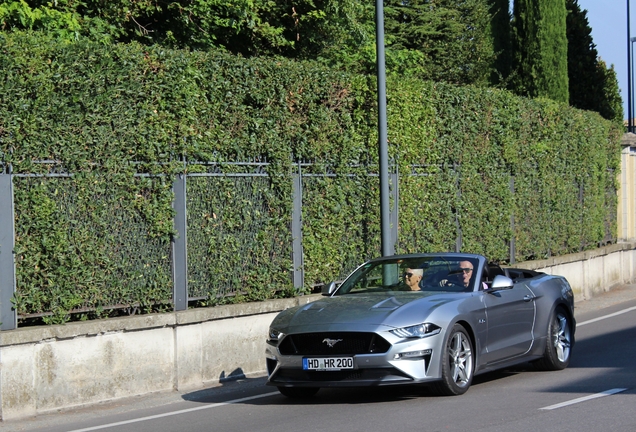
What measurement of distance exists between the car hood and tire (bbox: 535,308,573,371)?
1.87 meters

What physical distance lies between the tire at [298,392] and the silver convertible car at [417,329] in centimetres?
1

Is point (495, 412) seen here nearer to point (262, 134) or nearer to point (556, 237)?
point (262, 134)

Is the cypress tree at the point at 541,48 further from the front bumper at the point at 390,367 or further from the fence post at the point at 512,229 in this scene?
the front bumper at the point at 390,367

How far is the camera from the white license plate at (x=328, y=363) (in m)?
9.83

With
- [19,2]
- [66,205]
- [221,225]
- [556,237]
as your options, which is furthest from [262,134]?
[556,237]

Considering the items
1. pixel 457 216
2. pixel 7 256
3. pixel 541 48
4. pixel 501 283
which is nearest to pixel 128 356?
pixel 7 256

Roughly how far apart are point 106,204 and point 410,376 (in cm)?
444

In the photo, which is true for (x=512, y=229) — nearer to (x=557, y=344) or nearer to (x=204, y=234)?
(x=557, y=344)

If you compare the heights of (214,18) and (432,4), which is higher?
(432,4)

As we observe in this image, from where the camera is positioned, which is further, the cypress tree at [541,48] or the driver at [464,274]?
the cypress tree at [541,48]

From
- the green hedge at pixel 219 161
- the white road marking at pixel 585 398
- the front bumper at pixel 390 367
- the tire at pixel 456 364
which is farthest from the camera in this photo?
the green hedge at pixel 219 161

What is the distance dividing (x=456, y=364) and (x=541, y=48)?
29991 mm

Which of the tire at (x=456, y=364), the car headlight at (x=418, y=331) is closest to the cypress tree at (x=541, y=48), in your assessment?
the tire at (x=456, y=364)

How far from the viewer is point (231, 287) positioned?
14.0 m
